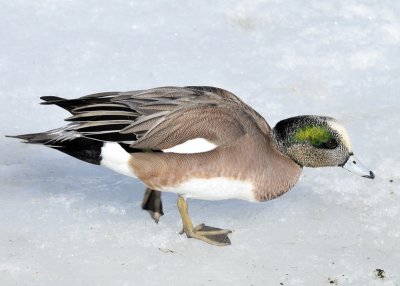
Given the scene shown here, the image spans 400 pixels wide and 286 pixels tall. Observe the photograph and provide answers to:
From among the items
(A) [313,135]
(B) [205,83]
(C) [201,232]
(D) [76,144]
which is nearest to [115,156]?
(D) [76,144]

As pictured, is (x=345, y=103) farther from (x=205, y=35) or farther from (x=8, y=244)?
(x=8, y=244)

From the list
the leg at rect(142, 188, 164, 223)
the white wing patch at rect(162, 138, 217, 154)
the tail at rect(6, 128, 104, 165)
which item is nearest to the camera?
the white wing patch at rect(162, 138, 217, 154)

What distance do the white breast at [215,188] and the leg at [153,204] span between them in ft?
0.91

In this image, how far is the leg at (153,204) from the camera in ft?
15.0

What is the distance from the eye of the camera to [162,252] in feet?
14.2

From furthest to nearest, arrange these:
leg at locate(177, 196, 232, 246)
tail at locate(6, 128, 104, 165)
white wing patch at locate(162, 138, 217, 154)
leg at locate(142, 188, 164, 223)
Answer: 1. leg at locate(142, 188, 164, 223)
2. leg at locate(177, 196, 232, 246)
3. tail at locate(6, 128, 104, 165)
4. white wing patch at locate(162, 138, 217, 154)

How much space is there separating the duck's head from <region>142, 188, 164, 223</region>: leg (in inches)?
25.5

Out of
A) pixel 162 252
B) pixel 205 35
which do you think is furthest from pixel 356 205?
pixel 205 35

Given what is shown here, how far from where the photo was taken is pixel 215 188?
425cm

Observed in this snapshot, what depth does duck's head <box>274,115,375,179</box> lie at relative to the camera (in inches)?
170

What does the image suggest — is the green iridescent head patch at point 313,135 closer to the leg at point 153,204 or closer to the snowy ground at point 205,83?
the snowy ground at point 205,83

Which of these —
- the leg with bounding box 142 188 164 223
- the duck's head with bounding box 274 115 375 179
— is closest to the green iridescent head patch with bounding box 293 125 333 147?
the duck's head with bounding box 274 115 375 179

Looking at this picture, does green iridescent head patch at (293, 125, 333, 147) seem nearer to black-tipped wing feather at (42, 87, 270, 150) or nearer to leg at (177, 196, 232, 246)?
black-tipped wing feather at (42, 87, 270, 150)

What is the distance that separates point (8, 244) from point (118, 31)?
2157 mm
